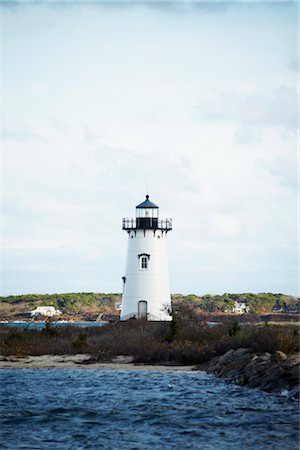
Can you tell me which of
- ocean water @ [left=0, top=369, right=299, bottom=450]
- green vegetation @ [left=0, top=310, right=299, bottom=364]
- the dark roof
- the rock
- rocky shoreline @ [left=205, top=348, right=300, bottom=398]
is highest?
the dark roof

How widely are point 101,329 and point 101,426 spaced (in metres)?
24.1

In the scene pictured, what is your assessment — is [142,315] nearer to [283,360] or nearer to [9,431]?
[283,360]

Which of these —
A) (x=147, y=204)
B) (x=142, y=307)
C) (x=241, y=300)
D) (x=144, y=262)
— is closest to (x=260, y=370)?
(x=142, y=307)

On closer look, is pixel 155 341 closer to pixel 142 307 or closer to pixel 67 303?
pixel 142 307

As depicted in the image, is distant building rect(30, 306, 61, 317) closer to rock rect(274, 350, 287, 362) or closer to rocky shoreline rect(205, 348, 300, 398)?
rocky shoreline rect(205, 348, 300, 398)

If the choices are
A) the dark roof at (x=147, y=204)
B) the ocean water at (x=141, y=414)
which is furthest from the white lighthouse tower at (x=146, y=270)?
the ocean water at (x=141, y=414)

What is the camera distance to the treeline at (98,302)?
93.6 meters

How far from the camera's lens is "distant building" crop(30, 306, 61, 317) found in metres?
97.4

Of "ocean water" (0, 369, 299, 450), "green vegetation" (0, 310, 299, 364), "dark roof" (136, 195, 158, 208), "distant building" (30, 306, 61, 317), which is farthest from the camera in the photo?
"distant building" (30, 306, 61, 317)

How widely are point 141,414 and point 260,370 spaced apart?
6513 mm

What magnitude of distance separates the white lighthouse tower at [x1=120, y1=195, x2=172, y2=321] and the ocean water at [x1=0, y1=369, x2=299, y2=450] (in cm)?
1936

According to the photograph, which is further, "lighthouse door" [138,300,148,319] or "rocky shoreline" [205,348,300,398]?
"lighthouse door" [138,300,148,319]

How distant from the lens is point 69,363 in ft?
106

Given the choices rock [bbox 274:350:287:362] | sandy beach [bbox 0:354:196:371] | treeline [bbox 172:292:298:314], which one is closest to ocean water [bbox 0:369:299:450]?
rock [bbox 274:350:287:362]
